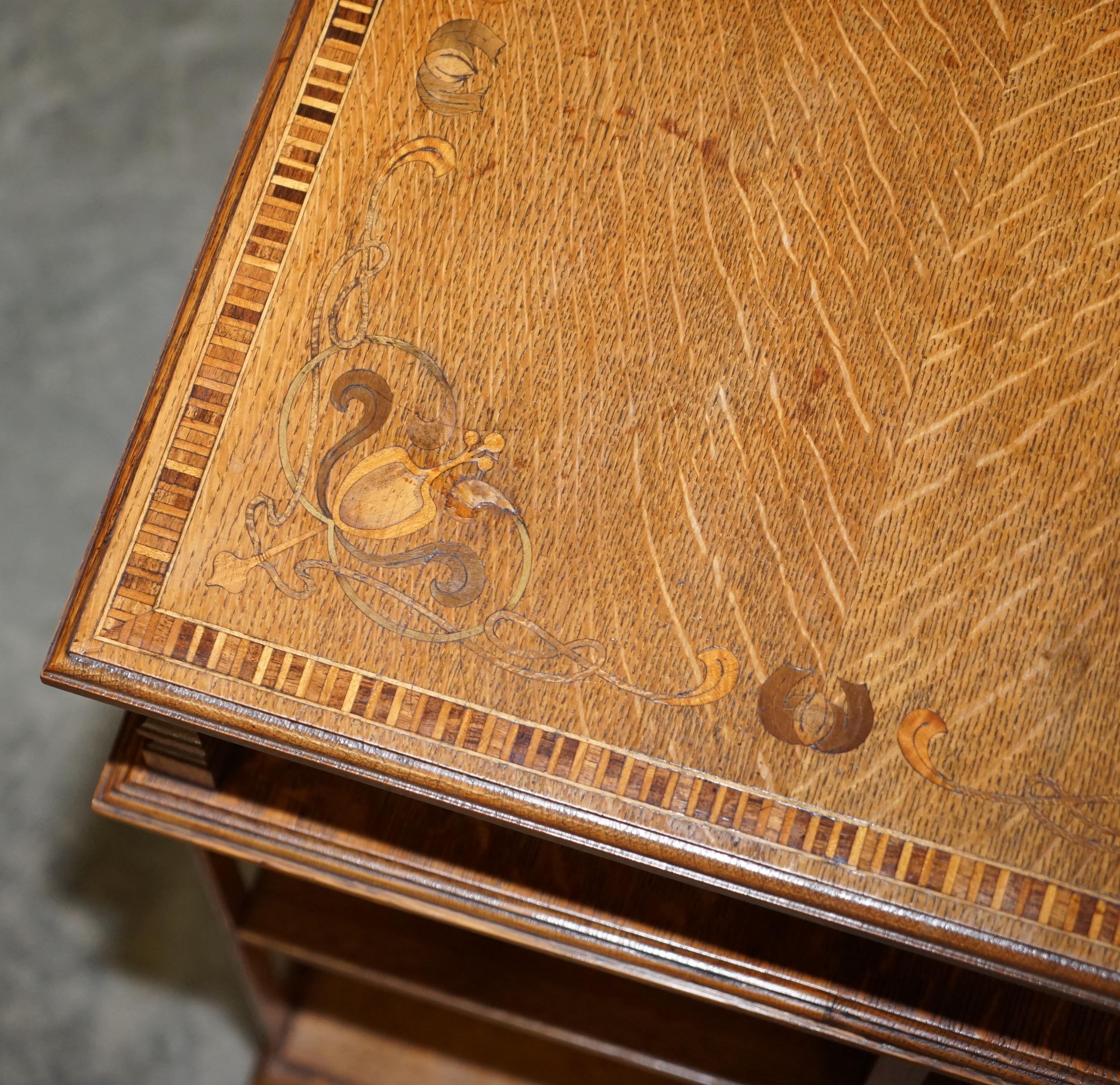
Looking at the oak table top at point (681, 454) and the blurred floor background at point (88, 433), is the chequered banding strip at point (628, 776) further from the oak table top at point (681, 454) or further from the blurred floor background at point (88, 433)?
the blurred floor background at point (88, 433)

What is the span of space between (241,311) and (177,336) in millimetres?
46

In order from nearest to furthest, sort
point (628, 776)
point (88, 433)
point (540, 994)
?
point (628, 776)
point (540, 994)
point (88, 433)

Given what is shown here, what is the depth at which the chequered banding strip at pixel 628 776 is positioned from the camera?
30.7 inches

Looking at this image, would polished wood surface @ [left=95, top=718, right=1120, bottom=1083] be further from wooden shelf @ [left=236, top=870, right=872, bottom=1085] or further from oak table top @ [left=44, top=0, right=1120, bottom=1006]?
wooden shelf @ [left=236, top=870, right=872, bottom=1085]

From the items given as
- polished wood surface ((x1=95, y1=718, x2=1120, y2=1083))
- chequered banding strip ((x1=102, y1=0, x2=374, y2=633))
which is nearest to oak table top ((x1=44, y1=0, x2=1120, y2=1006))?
chequered banding strip ((x1=102, y1=0, x2=374, y2=633))

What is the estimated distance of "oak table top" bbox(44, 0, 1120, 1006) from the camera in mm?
793

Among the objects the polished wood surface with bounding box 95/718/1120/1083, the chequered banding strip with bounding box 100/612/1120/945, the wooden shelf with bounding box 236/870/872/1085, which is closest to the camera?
the chequered banding strip with bounding box 100/612/1120/945

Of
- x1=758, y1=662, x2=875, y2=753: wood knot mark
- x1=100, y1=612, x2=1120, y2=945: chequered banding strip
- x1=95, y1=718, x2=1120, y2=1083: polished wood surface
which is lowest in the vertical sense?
x1=95, y1=718, x2=1120, y2=1083: polished wood surface

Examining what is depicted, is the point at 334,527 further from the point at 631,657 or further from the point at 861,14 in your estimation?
the point at 861,14

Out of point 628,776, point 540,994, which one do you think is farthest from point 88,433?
point 628,776

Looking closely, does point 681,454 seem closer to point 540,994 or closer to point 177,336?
point 177,336

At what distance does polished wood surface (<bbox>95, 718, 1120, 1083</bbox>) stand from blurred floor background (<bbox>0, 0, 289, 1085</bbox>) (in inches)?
28.7

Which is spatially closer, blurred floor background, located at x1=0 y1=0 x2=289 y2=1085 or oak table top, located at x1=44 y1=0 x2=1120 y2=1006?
oak table top, located at x1=44 y1=0 x2=1120 y2=1006

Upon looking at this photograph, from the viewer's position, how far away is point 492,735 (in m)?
0.80
